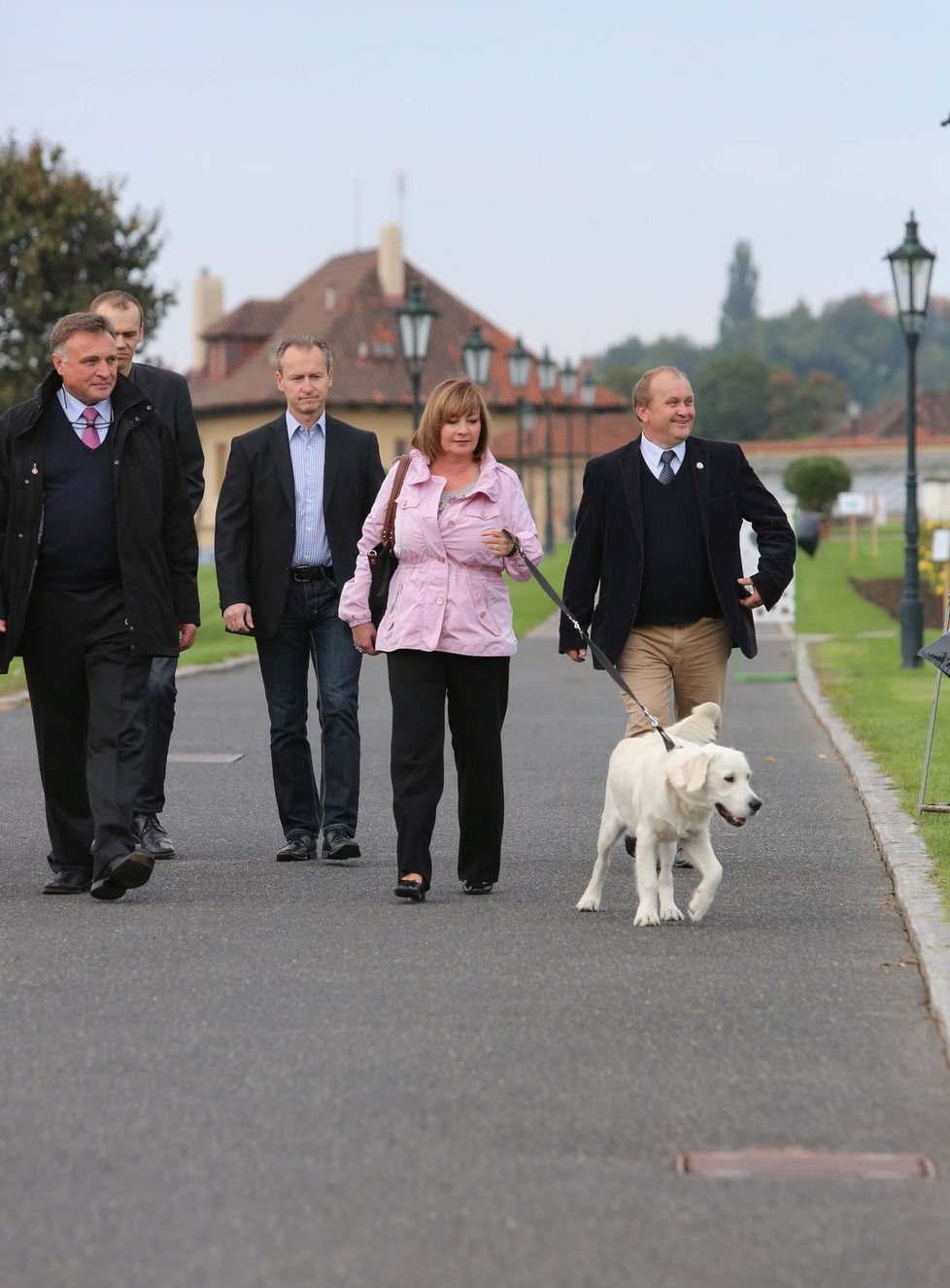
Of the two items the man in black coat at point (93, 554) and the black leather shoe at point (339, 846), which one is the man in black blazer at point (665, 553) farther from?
the man in black coat at point (93, 554)

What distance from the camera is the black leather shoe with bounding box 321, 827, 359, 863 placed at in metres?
9.28

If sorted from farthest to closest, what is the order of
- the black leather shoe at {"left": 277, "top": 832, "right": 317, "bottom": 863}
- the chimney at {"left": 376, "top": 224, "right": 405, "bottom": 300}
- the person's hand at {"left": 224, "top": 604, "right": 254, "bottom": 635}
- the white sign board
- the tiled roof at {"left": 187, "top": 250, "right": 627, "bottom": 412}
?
the chimney at {"left": 376, "top": 224, "right": 405, "bottom": 300}
the tiled roof at {"left": 187, "top": 250, "right": 627, "bottom": 412}
the white sign board
the black leather shoe at {"left": 277, "top": 832, "right": 317, "bottom": 863}
the person's hand at {"left": 224, "top": 604, "right": 254, "bottom": 635}

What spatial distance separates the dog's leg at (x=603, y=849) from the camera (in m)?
7.73

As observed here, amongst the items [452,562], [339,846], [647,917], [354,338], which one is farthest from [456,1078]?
[354,338]

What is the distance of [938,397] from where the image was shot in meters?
135

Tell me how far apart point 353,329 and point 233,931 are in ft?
278

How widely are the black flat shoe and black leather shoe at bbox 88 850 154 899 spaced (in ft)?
3.06

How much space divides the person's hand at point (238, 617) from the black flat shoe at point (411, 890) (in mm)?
1542

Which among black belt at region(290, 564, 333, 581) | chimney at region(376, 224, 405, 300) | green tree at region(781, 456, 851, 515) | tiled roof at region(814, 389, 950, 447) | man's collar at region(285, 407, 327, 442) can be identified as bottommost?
green tree at region(781, 456, 851, 515)

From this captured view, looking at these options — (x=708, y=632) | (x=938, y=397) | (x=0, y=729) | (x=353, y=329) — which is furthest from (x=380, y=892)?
(x=938, y=397)

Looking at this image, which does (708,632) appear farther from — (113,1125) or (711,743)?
(113,1125)

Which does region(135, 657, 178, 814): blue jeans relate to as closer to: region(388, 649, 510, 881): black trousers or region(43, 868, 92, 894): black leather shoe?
region(43, 868, 92, 894): black leather shoe

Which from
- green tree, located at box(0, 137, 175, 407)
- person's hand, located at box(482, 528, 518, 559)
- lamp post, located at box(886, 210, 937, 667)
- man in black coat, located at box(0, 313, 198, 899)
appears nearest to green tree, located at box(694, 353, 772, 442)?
green tree, located at box(0, 137, 175, 407)

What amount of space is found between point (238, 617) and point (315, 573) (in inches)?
15.5
